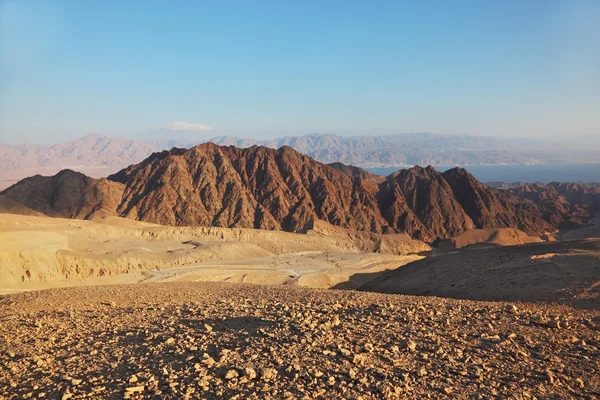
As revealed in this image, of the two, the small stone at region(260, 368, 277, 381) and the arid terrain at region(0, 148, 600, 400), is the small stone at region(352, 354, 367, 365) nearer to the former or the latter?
the arid terrain at region(0, 148, 600, 400)

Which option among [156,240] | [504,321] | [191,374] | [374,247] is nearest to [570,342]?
[504,321]

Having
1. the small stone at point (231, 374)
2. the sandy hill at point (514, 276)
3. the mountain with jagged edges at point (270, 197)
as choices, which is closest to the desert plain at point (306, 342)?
the small stone at point (231, 374)

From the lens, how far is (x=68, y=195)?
93.8m

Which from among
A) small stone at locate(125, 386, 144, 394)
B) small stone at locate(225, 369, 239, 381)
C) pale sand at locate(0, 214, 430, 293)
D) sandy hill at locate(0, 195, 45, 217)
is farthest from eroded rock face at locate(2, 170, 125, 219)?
small stone at locate(225, 369, 239, 381)

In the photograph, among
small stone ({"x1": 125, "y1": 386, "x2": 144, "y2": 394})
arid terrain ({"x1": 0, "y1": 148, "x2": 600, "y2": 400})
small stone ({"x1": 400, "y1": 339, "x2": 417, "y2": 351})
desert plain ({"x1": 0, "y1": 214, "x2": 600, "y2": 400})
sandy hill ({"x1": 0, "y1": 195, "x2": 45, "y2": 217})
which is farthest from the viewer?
sandy hill ({"x1": 0, "y1": 195, "x2": 45, "y2": 217})

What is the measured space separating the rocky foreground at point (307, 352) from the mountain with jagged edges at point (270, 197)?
3049 inches

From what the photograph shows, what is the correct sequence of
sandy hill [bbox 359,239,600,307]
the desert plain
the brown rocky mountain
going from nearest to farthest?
the desert plain, sandy hill [bbox 359,239,600,307], the brown rocky mountain

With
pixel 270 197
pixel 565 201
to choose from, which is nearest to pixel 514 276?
pixel 270 197

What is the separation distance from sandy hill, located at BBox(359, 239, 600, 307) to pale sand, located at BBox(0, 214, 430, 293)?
59.3 ft

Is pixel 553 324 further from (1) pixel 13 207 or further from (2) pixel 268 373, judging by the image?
(1) pixel 13 207

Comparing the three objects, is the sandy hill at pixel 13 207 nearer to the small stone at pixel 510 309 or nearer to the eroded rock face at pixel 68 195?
the eroded rock face at pixel 68 195

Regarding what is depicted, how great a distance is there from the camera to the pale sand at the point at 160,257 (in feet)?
128

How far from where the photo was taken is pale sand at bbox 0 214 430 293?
39.1 meters

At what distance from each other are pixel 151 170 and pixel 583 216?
414ft
